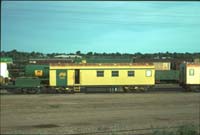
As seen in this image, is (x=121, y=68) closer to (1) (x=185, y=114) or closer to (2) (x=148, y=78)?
(2) (x=148, y=78)

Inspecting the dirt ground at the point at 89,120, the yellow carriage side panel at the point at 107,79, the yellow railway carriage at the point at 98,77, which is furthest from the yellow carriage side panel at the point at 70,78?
the dirt ground at the point at 89,120

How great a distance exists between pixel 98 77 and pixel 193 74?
12.6 meters

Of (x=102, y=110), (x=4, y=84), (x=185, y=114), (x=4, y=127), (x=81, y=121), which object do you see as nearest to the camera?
(x=4, y=127)

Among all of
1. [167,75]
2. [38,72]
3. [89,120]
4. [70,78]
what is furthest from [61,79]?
[89,120]

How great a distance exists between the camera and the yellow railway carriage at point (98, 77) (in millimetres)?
53750

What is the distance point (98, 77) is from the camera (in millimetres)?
54000

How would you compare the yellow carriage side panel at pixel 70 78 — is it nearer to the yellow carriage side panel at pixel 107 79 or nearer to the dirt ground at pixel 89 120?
the yellow carriage side panel at pixel 107 79

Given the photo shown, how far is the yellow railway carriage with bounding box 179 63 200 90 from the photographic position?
2223 inches

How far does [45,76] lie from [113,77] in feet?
29.5

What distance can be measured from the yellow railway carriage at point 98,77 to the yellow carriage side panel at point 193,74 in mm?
5754

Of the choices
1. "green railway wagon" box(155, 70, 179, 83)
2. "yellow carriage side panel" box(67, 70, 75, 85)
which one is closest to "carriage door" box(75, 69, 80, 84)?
"yellow carriage side panel" box(67, 70, 75, 85)

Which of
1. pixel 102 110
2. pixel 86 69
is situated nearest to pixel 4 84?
pixel 86 69

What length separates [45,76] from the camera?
56.5 metres

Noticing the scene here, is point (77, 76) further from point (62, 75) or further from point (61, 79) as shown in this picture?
point (61, 79)
